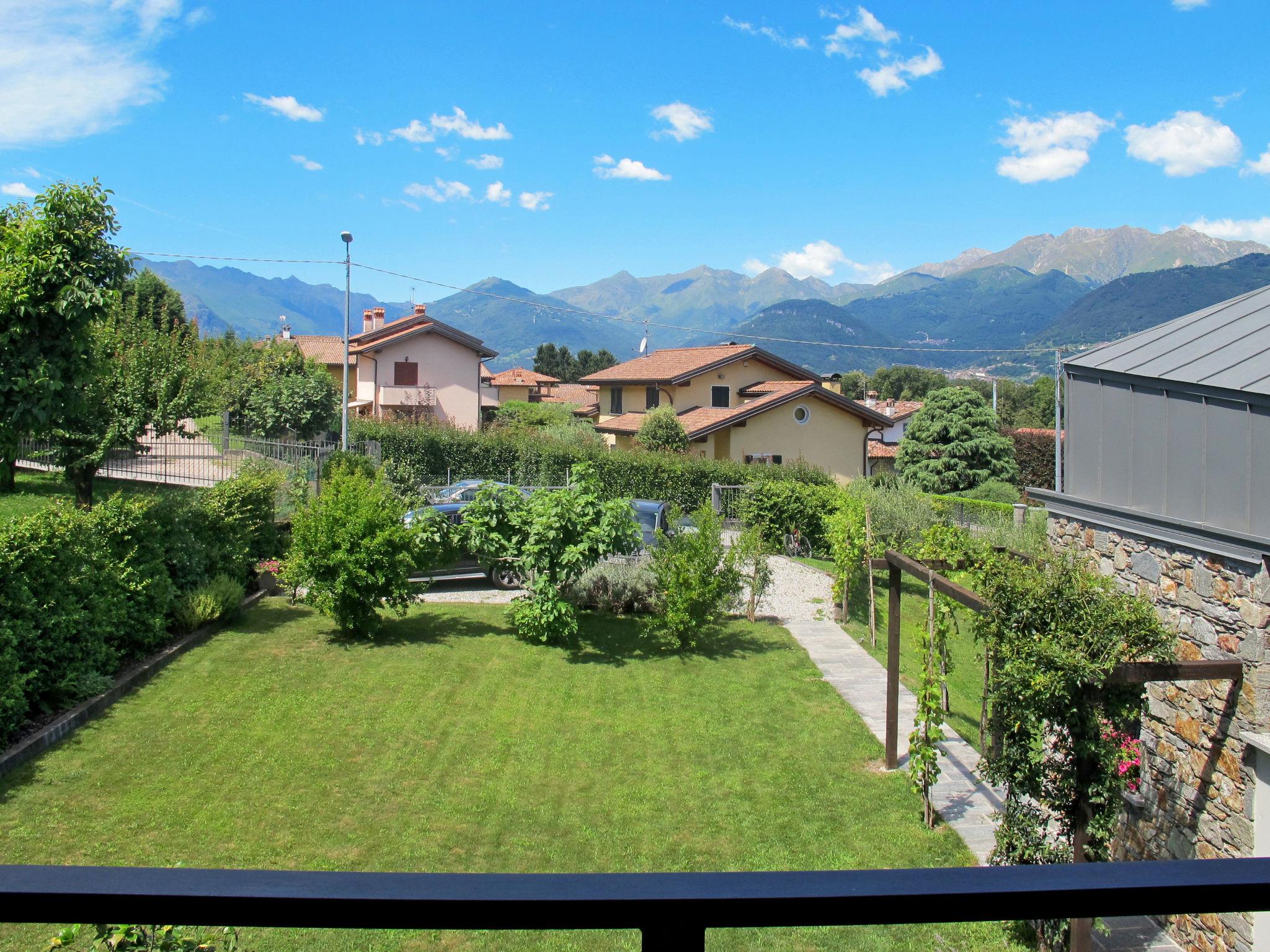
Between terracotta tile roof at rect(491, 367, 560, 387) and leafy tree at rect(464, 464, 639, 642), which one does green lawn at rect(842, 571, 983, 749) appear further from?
terracotta tile roof at rect(491, 367, 560, 387)

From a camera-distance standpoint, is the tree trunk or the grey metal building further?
the tree trunk

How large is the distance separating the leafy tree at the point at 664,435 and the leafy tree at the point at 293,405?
10.4m

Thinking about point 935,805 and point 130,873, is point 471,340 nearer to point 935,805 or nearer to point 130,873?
point 935,805

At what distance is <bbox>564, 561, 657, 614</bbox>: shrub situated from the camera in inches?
574

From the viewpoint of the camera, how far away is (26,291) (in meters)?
10.1

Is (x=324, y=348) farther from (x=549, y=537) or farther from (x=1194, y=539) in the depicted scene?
(x=1194, y=539)

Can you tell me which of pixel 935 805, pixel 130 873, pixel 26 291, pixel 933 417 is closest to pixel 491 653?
pixel 935 805

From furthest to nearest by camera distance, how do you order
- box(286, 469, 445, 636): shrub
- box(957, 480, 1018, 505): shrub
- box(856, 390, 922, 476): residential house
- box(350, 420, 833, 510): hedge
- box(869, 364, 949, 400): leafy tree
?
box(869, 364, 949, 400): leafy tree, box(856, 390, 922, 476): residential house, box(957, 480, 1018, 505): shrub, box(350, 420, 833, 510): hedge, box(286, 469, 445, 636): shrub

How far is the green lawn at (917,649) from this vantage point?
11016mm

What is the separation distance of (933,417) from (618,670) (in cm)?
2693

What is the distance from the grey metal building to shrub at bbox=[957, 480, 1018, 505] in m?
24.9

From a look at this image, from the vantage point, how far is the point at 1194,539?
19.4 feet

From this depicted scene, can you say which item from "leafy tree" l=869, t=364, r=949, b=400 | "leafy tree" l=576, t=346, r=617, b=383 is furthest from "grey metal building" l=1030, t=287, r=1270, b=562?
"leafy tree" l=869, t=364, r=949, b=400

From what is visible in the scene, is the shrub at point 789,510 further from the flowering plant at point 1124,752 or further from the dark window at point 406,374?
the dark window at point 406,374
